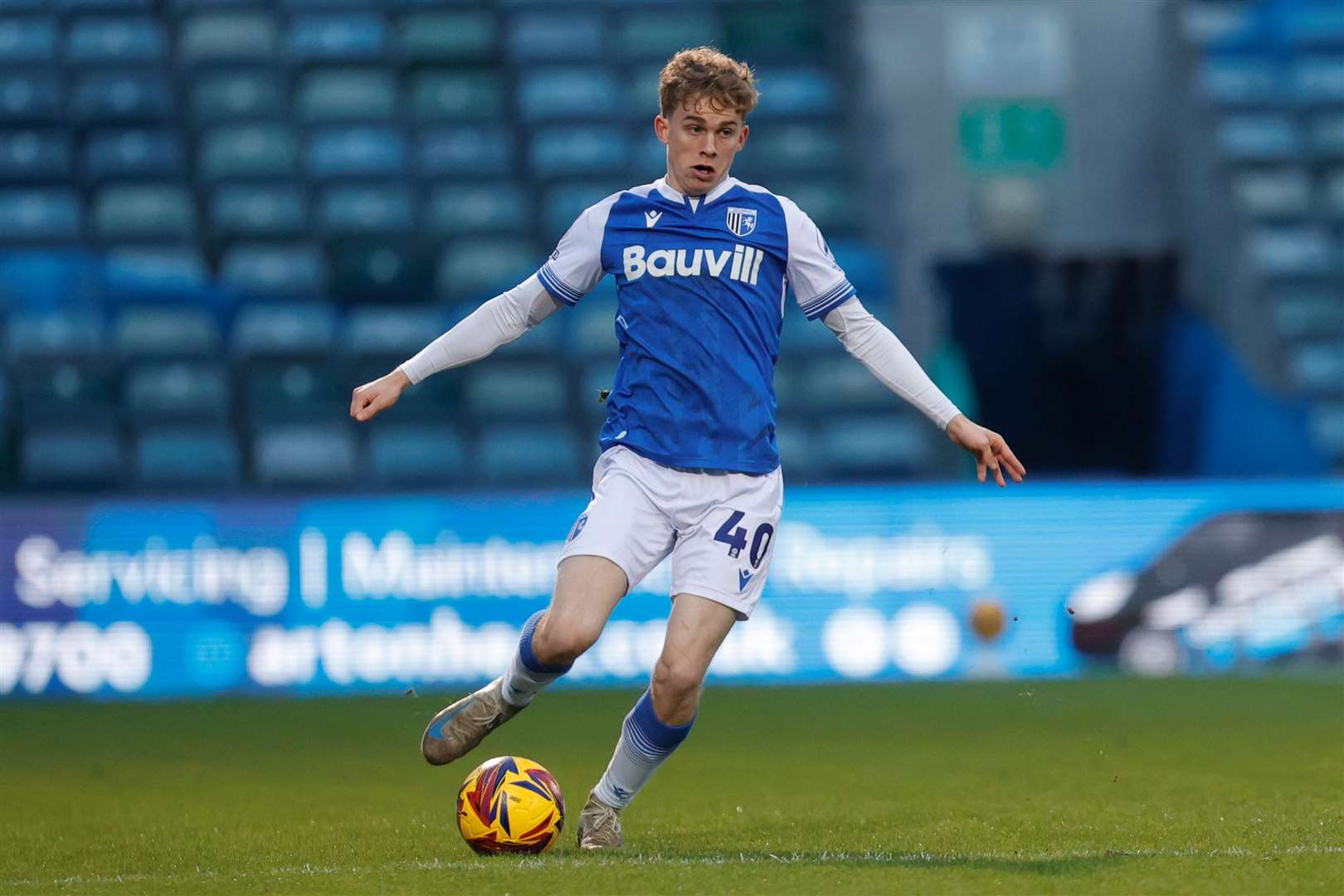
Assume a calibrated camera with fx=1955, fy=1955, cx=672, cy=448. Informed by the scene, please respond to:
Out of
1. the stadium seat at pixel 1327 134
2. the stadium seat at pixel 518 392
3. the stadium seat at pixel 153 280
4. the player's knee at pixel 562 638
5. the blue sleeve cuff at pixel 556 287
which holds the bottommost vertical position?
the stadium seat at pixel 518 392

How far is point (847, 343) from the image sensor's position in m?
5.21

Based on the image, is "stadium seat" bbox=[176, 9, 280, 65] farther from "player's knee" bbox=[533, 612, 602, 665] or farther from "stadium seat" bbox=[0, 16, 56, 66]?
"player's knee" bbox=[533, 612, 602, 665]

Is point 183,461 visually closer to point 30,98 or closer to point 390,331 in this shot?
point 390,331

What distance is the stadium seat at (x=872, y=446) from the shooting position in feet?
40.3

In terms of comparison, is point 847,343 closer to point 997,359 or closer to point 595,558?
point 595,558

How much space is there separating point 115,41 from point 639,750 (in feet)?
37.3

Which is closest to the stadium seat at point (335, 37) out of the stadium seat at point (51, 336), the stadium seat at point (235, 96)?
the stadium seat at point (235, 96)

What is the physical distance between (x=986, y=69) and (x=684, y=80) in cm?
1057

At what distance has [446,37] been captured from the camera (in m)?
15.1

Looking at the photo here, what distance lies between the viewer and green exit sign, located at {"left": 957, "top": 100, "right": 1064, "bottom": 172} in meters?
14.9

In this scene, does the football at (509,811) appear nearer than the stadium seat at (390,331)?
Yes

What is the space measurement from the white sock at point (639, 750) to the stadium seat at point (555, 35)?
10593 millimetres

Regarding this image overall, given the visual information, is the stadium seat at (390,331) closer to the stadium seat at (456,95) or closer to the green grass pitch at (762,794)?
the stadium seat at (456,95)

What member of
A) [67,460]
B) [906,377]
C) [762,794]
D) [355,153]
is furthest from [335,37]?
[906,377]
